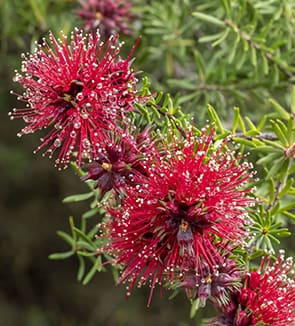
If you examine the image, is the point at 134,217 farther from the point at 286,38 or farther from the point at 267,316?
the point at 286,38

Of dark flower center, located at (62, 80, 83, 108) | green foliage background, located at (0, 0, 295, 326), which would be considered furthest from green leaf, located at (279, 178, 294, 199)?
dark flower center, located at (62, 80, 83, 108)

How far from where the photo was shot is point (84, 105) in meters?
1.38

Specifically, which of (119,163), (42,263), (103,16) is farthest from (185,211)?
(42,263)

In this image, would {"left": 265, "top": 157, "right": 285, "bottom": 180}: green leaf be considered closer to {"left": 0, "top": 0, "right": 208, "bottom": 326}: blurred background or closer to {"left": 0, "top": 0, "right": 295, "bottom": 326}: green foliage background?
{"left": 0, "top": 0, "right": 295, "bottom": 326}: green foliage background

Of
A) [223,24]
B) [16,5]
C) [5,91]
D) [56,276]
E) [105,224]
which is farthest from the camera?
[56,276]

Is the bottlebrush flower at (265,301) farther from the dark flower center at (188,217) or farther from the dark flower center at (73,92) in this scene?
the dark flower center at (73,92)

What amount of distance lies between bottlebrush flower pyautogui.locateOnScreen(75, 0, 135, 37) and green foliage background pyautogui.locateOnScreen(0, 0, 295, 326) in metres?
0.13

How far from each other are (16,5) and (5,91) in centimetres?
81

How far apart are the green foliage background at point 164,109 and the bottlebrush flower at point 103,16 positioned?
0.43ft

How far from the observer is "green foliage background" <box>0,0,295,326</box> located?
1.86 metres

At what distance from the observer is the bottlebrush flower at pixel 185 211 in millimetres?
1365

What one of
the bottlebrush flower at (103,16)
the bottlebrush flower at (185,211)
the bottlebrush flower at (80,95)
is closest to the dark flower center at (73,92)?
the bottlebrush flower at (80,95)

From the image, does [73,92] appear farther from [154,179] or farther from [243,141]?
[243,141]

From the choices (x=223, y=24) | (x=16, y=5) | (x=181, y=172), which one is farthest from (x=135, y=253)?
(x=16, y=5)
